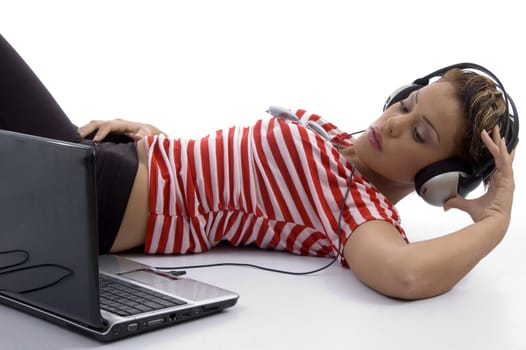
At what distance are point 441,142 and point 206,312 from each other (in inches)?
23.8

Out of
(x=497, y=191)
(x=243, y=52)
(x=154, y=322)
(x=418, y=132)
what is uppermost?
(x=243, y=52)

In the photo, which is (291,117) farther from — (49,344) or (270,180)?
(49,344)

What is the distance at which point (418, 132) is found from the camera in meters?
1.56

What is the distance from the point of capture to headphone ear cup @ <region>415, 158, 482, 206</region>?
5.06 feet

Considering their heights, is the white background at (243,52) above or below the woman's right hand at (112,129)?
above

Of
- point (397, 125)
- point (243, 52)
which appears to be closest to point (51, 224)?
point (397, 125)

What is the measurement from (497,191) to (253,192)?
1.52ft

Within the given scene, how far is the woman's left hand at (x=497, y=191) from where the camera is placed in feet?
4.93

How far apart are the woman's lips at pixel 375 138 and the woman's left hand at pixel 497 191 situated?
7.0 inches

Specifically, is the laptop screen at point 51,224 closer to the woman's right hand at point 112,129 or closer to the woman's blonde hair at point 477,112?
the woman's right hand at point 112,129

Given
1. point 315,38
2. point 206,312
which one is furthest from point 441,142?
point 315,38

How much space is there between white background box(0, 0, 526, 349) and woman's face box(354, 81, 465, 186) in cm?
91

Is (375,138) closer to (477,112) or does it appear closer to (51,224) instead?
(477,112)

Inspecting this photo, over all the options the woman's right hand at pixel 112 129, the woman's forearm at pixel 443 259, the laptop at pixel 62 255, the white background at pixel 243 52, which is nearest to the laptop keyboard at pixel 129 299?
the laptop at pixel 62 255
